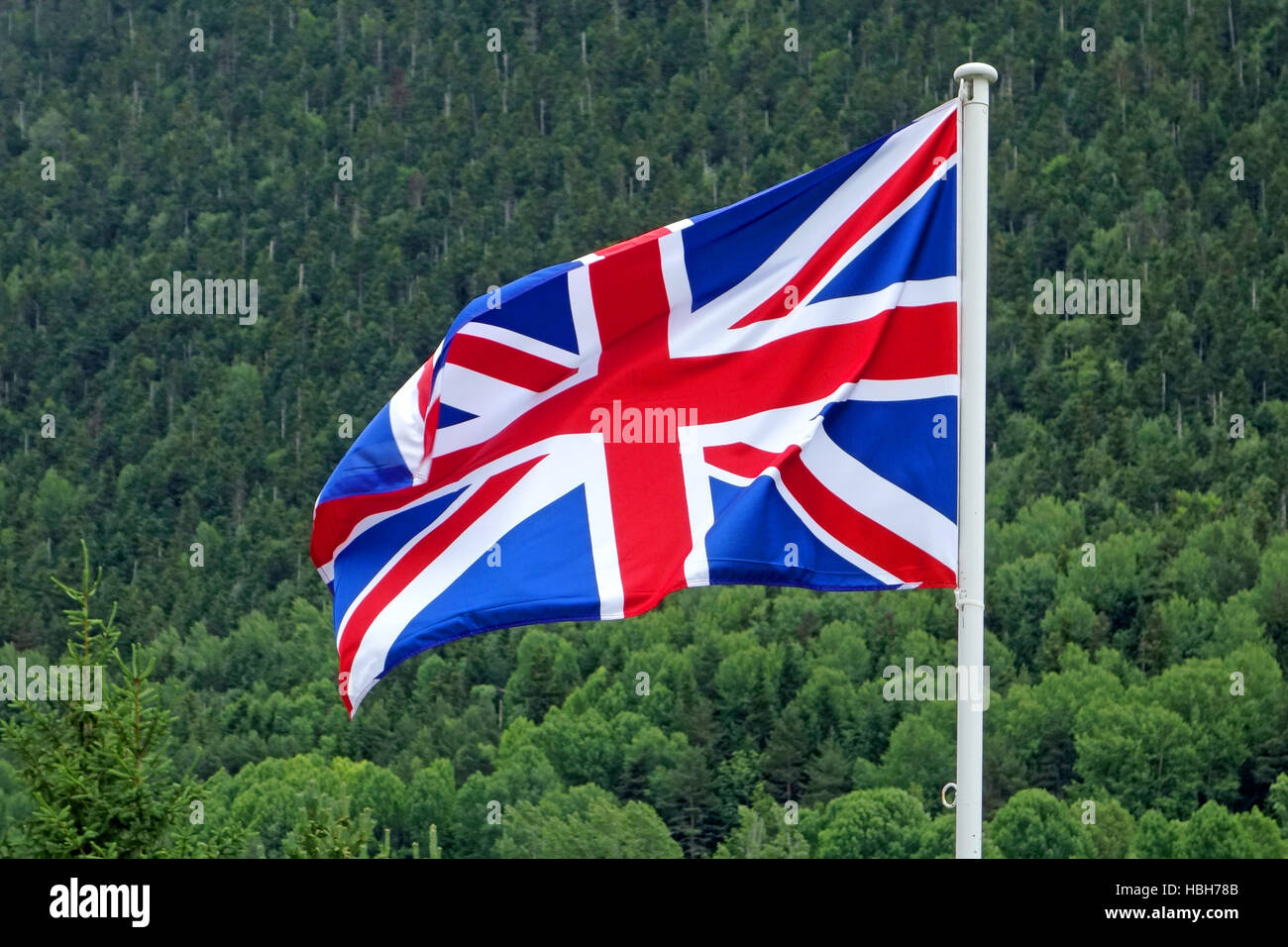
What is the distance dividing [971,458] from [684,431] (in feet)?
5.70

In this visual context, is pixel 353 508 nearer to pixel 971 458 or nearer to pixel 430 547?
pixel 430 547

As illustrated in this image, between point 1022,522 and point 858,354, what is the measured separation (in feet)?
498

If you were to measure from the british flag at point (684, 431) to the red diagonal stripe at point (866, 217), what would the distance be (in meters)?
0.01

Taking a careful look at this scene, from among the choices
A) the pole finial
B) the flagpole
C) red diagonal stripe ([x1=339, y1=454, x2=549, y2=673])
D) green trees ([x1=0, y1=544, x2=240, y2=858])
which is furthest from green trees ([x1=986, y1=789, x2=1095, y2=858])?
the pole finial

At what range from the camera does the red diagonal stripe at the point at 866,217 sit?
30.0ft

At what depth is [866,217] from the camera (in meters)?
9.41

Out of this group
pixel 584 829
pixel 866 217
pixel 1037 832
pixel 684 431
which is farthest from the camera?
pixel 584 829

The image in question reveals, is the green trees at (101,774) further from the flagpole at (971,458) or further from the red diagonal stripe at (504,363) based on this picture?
the flagpole at (971,458)

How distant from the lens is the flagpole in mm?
7934

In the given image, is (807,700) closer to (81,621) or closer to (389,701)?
(389,701)

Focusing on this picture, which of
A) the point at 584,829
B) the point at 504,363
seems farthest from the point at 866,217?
the point at 584,829

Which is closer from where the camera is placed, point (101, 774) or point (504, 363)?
point (504, 363)

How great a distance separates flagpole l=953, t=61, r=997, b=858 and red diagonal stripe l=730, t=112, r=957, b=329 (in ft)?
1.39

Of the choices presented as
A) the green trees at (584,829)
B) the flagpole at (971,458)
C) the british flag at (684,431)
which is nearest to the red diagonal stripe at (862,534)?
the british flag at (684,431)
